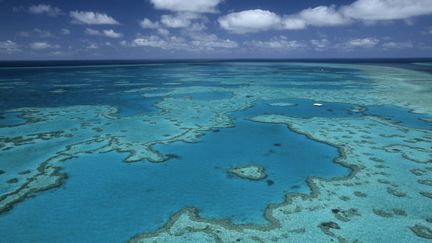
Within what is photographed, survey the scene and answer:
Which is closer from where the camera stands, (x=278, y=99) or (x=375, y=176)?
(x=375, y=176)

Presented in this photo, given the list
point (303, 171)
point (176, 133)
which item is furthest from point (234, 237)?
point (176, 133)

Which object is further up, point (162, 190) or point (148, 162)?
point (148, 162)

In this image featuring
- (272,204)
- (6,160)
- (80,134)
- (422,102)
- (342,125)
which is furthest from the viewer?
(422,102)

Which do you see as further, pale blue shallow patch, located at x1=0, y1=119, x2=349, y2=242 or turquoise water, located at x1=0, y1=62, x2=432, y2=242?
turquoise water, located at x1=0, y1=62, x2=432, y2=242

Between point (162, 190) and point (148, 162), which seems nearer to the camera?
point (162, 190)

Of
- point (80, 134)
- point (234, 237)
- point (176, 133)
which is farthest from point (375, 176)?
point (80, 134)

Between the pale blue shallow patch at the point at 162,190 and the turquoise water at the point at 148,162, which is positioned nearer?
the pale blue shallow patch at the point at 162,190

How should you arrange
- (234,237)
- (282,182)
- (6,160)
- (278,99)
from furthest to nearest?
(278,99), (6,160), (282,182), (234,237)

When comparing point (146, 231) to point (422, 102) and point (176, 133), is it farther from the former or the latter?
point (422, 102)

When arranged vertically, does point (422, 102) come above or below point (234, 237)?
above
